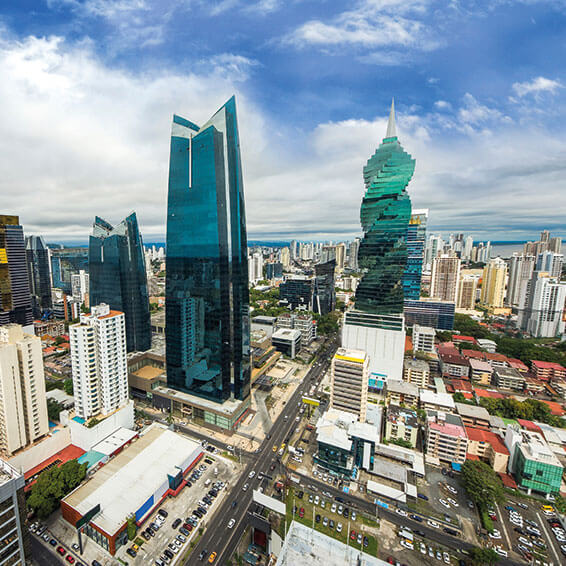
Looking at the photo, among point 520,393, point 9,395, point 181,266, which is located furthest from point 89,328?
point 520,393

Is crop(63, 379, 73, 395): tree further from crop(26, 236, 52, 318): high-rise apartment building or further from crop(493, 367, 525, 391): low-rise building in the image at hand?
crop(493, 367, 525, 391): low-rise building

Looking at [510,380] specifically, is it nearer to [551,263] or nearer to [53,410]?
→ [53,410]

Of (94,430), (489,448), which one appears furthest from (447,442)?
(94,430)

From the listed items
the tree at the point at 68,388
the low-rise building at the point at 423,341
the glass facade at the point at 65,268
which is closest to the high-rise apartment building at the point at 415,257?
the low-rise building at the point at 423,341

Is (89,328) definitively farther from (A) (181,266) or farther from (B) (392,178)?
(B) (392,178)

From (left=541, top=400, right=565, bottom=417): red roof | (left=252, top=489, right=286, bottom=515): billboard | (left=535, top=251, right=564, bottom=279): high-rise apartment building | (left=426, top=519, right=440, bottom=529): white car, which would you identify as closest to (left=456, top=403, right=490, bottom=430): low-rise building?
A: (left=541, top=400, right=565, bottom=417): red roof
